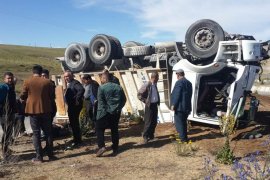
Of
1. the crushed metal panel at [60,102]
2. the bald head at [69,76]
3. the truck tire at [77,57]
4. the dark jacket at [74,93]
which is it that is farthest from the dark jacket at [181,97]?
the truck tire at [77,57]

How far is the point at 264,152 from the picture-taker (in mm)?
7457

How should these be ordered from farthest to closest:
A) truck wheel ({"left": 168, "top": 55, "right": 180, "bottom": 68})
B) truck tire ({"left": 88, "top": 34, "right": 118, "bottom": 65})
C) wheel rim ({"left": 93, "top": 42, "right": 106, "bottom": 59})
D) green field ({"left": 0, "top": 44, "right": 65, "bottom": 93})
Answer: green field ({"left": 0, "top": 44, "right": 65, "bottom": 93}) < wheel rim ({"left": 93, "top": 42, "right": 106, "bottom": 59}) < truck tire ({"left": 88, "top": 34, "right": 118, "bottom": 65}) < truck wheel ({"left": 168, "top": 55, "right": 180, "bottom": 68})

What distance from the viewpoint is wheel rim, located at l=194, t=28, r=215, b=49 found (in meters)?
9.63

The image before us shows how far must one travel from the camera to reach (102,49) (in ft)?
38.8

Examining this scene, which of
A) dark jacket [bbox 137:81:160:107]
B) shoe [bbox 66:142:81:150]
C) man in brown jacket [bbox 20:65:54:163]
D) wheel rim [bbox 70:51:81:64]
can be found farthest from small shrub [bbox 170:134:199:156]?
wheel rim [bbox 70:51:81:64]

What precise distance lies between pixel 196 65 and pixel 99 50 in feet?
11.3

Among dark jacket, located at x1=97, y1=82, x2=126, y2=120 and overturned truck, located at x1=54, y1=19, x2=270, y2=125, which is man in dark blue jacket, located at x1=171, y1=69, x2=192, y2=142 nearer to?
dark jacket, located at x1=97, y1=82, x2=126, y2=120

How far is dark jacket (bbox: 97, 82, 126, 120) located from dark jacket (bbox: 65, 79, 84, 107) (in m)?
0.78

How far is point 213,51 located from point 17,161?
5.24 meters

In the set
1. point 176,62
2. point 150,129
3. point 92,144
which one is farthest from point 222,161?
point 176,62

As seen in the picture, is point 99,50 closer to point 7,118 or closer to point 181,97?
point 181,97

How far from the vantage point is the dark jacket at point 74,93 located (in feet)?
26.5

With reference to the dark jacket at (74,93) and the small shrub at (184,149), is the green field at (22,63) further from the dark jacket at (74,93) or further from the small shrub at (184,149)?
the small shrub at (184,149)

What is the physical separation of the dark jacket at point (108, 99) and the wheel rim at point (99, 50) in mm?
4429
